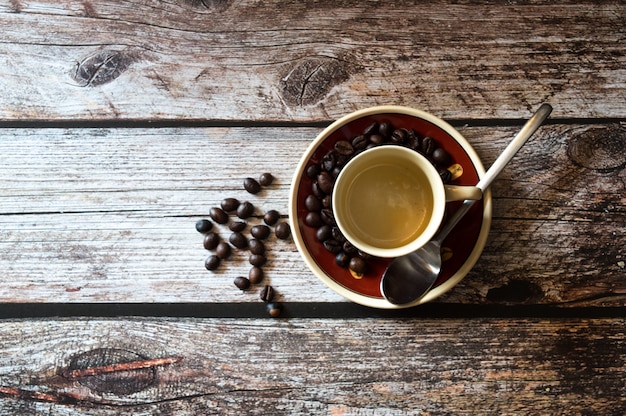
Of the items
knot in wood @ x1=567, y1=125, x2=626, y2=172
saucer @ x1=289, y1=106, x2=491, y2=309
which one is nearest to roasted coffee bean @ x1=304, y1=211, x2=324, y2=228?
saucer @ x1=289, y1=106, x2=491, y2=309

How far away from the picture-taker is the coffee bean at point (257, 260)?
113 cm

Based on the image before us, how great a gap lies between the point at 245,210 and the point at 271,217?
0.19 ft

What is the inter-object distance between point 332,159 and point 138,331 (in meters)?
0.56

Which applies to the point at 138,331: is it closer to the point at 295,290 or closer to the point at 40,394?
the point at 40,394

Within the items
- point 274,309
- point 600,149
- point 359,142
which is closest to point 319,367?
point 274,309

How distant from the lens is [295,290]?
1146 mm

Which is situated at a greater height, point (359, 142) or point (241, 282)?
point (359, 142)

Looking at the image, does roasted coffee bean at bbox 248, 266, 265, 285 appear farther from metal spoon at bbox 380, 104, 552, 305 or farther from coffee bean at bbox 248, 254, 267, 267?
metal spoon at bbox 380, 104, 552, 305

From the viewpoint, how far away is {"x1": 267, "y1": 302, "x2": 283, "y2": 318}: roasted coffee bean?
1.12 meters

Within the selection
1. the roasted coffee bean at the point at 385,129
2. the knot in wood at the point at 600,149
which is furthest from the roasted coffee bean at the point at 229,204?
the knot in wood at the point at 600,149

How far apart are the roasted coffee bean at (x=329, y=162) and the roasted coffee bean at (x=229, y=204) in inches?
9.0

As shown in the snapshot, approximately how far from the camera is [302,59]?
1208mm

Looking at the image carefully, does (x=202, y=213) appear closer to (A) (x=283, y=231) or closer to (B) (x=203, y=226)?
(B) (x=203, y=226)

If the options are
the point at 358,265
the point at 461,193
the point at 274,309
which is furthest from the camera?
the point at 274,309
